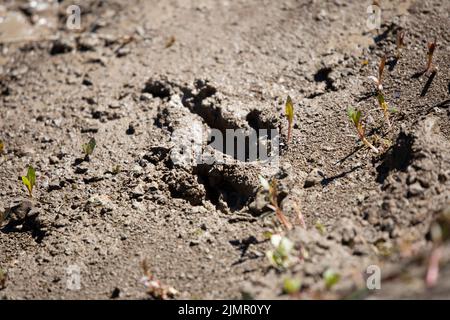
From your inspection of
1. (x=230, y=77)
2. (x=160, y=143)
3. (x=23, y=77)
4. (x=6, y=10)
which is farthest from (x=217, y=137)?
(x=6, y=10)

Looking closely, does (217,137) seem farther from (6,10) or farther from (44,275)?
(6,10)

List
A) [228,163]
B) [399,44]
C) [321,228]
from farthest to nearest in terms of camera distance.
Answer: [399,44], [228,163], [321,228]

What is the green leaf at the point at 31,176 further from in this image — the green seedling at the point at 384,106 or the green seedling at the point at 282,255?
the green seedling at the point at 384,106

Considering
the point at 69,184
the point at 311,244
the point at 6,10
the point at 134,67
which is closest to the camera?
the point at 311,244

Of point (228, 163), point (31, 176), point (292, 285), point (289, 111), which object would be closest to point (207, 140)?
point (228, 163)

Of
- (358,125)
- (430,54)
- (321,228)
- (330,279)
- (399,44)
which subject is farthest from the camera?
(399,44)

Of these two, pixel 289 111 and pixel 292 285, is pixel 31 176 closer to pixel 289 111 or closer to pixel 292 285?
pixel 289 111
